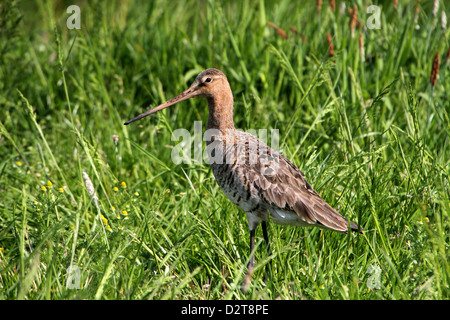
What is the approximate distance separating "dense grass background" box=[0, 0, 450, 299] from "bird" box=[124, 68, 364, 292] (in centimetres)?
18

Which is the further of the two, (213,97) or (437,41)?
(437,41)

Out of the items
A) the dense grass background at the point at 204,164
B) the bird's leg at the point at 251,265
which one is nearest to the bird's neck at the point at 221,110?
the dense grass background at the point at 204,164

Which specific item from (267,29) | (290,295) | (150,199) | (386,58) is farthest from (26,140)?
(386,58)

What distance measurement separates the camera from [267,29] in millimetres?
5895

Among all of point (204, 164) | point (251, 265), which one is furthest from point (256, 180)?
point (204, 164)

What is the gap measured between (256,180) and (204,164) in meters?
Result: 1.03

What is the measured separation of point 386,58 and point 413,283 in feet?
8.80

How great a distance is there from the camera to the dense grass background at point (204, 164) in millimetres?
3232

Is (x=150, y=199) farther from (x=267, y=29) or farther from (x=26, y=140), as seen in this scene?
(x=267, y=29)

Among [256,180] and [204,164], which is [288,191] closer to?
[256,180]

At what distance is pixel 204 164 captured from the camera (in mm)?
4648

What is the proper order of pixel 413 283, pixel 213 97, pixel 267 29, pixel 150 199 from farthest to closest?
pixel 267 29
pixel 150 199
pixel 213 97
pixel 413 283

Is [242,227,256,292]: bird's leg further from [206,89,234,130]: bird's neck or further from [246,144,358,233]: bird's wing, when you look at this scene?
[206,89,234,130]: bird's neck

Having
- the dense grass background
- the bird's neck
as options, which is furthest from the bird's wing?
the bird's neck
